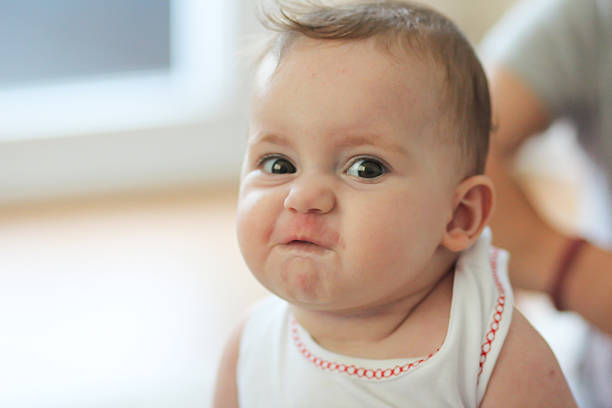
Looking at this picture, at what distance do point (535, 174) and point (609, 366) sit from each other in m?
1.62

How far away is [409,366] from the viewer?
0.62m

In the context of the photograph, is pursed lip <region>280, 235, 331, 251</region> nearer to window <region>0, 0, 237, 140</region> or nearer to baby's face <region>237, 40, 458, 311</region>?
baby's face <region>237, 40, 458, 311</region>

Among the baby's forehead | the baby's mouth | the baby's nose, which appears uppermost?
the baby's forehead

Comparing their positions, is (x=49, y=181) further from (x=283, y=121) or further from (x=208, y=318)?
(x=283, y=121)

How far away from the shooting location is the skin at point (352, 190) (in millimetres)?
592

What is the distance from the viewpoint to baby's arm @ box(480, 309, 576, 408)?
60 cm

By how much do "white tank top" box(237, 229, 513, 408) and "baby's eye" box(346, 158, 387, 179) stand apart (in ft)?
0.45

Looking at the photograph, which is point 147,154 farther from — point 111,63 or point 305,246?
point 305,246

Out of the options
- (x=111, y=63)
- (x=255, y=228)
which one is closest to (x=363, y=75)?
(x=255, y=228)

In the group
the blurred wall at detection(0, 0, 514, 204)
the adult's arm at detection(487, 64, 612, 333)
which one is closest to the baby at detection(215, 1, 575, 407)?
the adult's arm at detection(487, 64, 612, 333)

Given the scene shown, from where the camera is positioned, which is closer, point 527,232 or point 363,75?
point 363,75

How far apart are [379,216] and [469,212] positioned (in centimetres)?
13

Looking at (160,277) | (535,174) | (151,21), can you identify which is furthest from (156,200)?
(535,174)

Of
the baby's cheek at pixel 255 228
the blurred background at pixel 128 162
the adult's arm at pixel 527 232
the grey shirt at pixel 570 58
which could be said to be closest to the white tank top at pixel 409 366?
the baby's cheek at pixel 255 228
